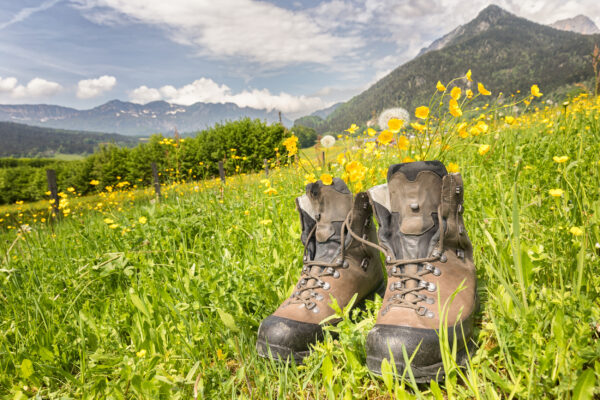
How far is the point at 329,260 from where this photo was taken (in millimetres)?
1616

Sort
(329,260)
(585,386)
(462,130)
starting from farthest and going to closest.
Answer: (462,130), (329,260), (585,386)

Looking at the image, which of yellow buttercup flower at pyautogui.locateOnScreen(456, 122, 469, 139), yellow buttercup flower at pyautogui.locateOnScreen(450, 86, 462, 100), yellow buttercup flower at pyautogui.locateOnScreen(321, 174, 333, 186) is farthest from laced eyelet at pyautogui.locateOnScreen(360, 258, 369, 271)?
yellow buttercup flower at pyautogui.locateOnScreen(450, 86, 462, 100)

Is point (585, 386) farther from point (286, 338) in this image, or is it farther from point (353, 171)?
point (353, 171)

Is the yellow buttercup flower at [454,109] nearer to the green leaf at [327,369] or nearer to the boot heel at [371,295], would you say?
the boot heel at [371,295]

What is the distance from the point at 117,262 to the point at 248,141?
42837 mm

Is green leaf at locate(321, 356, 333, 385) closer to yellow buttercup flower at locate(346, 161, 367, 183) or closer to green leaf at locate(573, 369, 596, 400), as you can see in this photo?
green leaf at locate(573, 369, 596, 400)

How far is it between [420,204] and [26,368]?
70.8 inches

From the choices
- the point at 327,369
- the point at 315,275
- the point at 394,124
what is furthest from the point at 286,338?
the point at 394,124

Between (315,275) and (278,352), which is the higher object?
(315,275)

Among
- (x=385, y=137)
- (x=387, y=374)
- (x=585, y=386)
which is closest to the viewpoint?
(x=585, y=386)

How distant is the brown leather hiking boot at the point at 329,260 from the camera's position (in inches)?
55.4

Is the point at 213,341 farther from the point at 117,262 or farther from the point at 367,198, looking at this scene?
the point at 117,262

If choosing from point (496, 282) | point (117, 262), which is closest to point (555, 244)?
point (496, 282)

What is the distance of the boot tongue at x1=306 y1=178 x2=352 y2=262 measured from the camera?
1.64m
